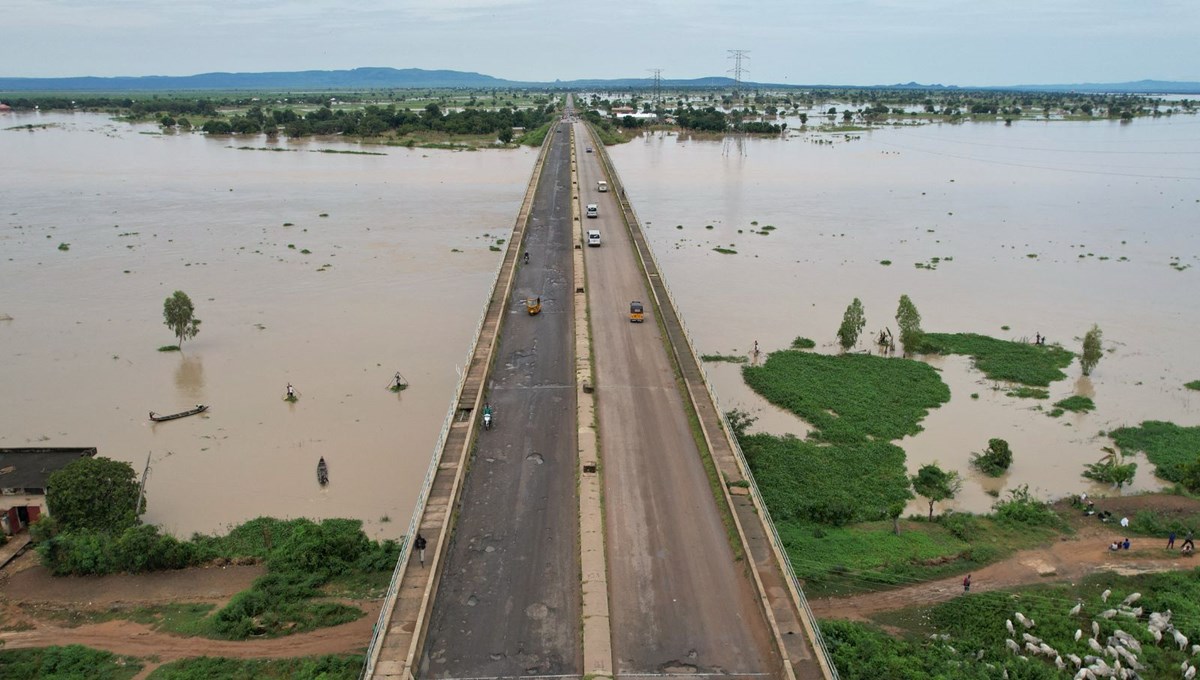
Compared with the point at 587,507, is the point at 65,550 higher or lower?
lower

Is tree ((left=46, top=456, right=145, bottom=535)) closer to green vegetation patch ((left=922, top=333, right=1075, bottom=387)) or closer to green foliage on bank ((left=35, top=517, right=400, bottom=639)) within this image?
green foliage on bank ((left=35, top=517, right=400, bottom=639))

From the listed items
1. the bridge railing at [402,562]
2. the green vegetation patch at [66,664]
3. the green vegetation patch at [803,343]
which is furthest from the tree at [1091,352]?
the green vegetation patch at [66,664]

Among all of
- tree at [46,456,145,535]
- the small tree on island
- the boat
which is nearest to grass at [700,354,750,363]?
the small tree on island

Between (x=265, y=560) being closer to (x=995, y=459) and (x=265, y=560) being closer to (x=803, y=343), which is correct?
(x=995, y=459)

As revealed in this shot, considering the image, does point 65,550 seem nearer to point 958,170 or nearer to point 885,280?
point 885,280

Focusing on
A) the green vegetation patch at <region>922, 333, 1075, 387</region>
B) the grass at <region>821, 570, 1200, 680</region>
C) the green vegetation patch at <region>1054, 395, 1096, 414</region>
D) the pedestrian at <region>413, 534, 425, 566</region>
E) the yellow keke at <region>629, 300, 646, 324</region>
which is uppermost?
the yellow keke at <region>629, 300, 646, 324</region>

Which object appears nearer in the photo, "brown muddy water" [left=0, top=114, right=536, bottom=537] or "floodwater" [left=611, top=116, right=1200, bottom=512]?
"brown muddy water" [left=0, top=114, right=536, bottom=537]

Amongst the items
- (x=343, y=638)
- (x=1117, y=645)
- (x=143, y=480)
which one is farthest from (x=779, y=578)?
(x=143, y=480)
